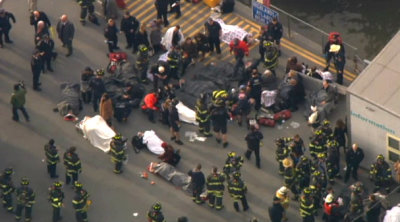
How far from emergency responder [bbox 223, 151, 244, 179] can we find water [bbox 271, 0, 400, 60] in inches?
453

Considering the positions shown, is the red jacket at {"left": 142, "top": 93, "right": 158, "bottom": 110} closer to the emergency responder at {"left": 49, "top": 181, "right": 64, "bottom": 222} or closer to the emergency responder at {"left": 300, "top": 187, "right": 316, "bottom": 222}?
the emergency responder at {"left": 49, "top": 181, "right": 64, "bottom": 222}

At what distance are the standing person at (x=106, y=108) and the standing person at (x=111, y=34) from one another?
3453 mm

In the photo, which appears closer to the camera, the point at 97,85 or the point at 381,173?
the point at 381,173

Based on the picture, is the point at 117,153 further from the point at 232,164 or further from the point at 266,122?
the point at 266,122

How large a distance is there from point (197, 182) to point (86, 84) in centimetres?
617

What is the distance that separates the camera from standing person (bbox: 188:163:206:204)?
38062 mm

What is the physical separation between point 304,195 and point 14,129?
1076 cm

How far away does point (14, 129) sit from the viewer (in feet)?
136

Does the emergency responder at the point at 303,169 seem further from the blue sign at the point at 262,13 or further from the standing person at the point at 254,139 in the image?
the blue sign at the point at 262,13

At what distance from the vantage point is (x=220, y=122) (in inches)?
1588

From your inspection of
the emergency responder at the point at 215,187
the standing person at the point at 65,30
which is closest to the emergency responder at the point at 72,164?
the emergency responder at the point at 215,187

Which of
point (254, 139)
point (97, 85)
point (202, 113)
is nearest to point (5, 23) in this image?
point (97, 85)

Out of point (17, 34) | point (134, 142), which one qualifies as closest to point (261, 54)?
point (134, 142)

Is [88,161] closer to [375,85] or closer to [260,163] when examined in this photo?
[260,163]
